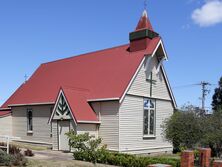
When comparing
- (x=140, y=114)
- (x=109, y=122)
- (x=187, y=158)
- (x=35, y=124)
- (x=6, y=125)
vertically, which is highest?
(x=140, y=114)

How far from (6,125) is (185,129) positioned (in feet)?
58.2

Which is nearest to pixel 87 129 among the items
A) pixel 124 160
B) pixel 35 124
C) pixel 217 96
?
pixel 124 160

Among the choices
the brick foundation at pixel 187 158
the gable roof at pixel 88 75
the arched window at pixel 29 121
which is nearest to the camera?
the brick foundation at pixel 187 158

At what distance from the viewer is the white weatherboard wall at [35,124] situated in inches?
1155

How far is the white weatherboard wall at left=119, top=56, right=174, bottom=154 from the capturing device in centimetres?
2516

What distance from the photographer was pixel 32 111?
1230 inches

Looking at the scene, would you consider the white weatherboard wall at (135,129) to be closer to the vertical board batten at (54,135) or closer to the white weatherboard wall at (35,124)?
the vertical board batten at (54,135)

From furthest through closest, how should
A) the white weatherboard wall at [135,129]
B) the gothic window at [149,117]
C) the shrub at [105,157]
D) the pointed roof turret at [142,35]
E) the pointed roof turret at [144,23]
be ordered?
the pointed roof turret at [144,23] → the pointed roof turret at [142,35] → the gothic window at [149,117] → the white weatherboard wall at [135,129] → the shrub at [105,157]

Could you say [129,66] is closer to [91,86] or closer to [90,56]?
[91,86]

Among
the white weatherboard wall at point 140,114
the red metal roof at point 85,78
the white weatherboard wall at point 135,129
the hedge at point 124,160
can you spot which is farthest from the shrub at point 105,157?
the white weatherboard wall at point 135,129

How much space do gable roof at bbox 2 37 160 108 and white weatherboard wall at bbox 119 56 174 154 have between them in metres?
1.06

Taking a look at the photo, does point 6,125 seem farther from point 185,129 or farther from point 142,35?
point 185,129

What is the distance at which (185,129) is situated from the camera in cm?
2489

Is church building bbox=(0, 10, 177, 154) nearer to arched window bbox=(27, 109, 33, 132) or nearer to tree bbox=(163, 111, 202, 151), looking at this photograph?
arched window bbox=(27, 109, 33, 132)
